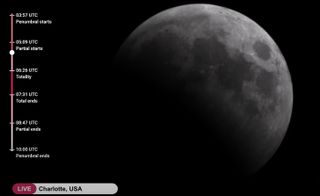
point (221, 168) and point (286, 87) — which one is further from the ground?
point (286, 87)

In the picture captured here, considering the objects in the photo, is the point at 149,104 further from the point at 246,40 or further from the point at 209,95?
the point at 246,40

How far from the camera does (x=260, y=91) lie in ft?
21.5

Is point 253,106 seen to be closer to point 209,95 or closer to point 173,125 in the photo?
point 209,95

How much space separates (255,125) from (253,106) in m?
0.31

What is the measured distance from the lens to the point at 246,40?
6719mm

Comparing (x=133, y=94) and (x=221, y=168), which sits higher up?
(x=133, y=94)

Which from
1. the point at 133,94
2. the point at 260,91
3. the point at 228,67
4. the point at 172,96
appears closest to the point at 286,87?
the point at 260,91

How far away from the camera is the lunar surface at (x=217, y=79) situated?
20.7ft

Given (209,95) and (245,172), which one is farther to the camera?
(245,172)

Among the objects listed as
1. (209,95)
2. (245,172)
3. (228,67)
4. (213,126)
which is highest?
(228,67)

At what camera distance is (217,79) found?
6312 millimetres

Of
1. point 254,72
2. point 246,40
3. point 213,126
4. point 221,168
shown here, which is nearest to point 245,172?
point 221,168

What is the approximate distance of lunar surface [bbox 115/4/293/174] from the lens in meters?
6.32

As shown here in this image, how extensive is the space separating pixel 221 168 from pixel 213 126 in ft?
2.65
